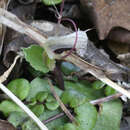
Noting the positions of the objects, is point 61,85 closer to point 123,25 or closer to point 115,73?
point 115,73

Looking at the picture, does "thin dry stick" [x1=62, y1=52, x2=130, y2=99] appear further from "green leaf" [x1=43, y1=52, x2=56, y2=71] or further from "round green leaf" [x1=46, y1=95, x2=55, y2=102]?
"round green leaf" [x1=46, y1=95, x2=55, y2=102]

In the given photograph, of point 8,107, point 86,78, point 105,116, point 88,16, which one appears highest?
point 88,16

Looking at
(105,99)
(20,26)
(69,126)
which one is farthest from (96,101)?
(20,26)

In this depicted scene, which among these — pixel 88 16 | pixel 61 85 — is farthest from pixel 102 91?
pixel 88 16

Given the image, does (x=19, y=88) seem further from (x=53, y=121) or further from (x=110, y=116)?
(x=110, y=116)

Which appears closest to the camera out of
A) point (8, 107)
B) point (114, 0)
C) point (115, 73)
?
point (8, 107)
